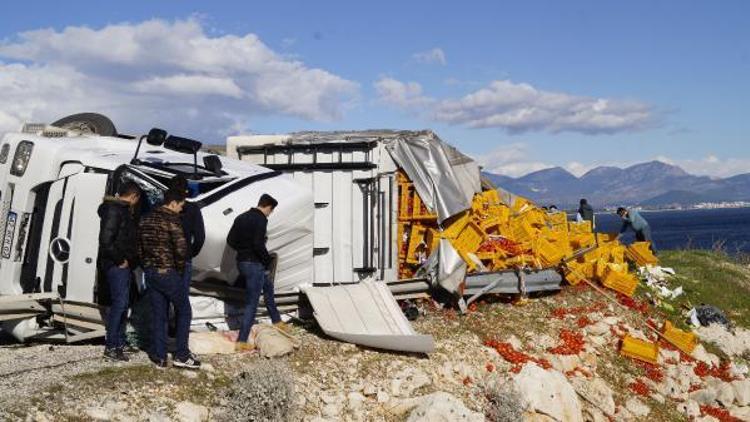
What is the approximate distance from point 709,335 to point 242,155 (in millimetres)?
9136

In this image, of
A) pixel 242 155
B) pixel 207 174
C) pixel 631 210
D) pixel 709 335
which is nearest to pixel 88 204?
pixel 207 174

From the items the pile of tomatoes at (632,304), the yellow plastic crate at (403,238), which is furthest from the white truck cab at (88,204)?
the pile of tomatoes at (632,304)

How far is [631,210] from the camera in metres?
17.0

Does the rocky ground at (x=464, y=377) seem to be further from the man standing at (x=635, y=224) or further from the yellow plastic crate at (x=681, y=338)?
the man standing at (x=635, y=224)

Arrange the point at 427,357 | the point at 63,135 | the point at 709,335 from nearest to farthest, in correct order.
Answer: the point at 427,357 → the point at 63,135 → the point at 709,335

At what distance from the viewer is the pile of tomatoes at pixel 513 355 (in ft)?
33.8

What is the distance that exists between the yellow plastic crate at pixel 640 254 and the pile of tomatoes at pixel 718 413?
4635mm

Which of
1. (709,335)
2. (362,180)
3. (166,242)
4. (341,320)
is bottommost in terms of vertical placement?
(709,335)

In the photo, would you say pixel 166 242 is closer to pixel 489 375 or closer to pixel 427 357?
pixel 427 357

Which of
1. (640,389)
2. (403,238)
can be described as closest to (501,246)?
(403,238)

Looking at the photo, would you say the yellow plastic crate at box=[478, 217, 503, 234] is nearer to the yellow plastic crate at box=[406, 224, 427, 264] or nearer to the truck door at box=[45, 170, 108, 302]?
the yellow plastic crate at box=[406, 224, 427, 264]

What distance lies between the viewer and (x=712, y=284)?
16.2 m

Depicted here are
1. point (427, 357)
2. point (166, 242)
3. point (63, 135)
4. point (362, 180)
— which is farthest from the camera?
point (362, 180)

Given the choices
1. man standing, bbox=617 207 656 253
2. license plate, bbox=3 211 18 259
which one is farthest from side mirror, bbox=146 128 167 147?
man standing, bbox=617 207 656 253
